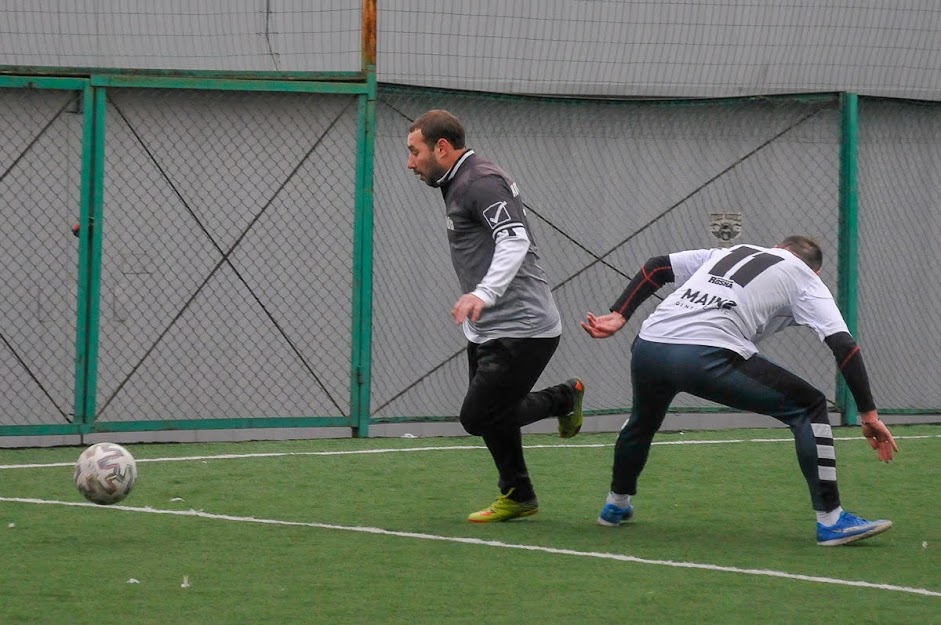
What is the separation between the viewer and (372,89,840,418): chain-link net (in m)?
11.5

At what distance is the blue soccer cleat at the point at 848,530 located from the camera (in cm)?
679

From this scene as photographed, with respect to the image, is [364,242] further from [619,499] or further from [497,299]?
[619,499]

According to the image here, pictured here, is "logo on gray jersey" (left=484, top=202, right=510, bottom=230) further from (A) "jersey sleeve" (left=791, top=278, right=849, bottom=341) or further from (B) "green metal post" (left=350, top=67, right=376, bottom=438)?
(B) "green metal post" (left=350, top=67, right=376, bottom=438)

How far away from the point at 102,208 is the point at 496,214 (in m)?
4.47

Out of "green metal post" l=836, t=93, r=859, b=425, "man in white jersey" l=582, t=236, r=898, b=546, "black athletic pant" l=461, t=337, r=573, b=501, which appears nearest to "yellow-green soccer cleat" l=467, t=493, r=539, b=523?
A: "black athletic pant" l=461, t=337, r=573, b=501

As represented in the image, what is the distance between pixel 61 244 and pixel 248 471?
8.06 feet

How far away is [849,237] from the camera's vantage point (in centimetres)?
1217

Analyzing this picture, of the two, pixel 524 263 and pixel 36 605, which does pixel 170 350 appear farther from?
pixel 36 605

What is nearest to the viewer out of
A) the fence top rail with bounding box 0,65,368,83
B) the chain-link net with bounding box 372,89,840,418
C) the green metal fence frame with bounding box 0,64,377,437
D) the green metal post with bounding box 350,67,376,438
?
the fence top rail with bounding box 0,65,368,83

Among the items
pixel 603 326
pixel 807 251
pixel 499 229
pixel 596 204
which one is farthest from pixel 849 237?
pixel 499 229

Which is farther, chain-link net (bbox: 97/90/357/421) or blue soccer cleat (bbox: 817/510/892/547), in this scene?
chain-link net (bbox: 97/90/357/421)

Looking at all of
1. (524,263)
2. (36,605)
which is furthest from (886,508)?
(36,605)

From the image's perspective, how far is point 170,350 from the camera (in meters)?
10.9

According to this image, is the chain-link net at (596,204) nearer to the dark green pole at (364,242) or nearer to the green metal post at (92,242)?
the dark green pole at (364,242)
